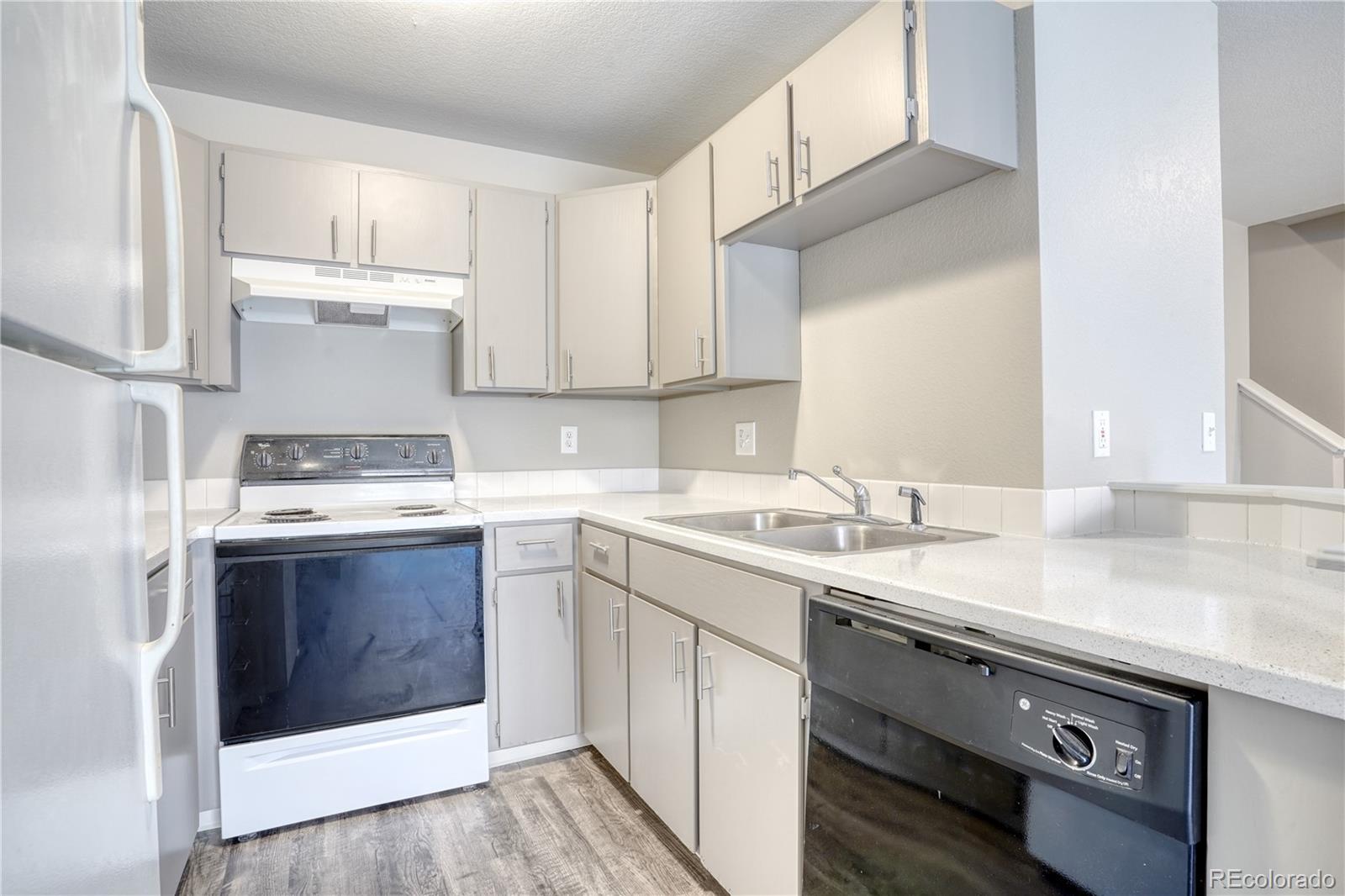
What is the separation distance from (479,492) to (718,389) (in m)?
1.10

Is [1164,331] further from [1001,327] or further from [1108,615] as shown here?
[1108,615]

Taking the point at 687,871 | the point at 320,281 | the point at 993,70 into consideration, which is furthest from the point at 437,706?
the point at 993,70

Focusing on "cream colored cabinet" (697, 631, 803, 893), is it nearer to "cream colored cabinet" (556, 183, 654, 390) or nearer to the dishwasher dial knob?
the dishwasher dial knob

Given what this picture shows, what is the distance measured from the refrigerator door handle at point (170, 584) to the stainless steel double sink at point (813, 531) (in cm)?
105

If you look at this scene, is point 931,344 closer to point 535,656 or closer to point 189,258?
point 535,656

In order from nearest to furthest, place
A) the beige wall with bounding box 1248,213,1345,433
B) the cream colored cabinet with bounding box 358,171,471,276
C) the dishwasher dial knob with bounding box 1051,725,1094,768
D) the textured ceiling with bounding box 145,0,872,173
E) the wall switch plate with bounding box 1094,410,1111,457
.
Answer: the dishwasher dial knob with bounding box 1051,725,1094,768 < the wall switch plate with bounding box 1094,410,1111,457 < the textured ceiling with bounding box 145,0,872,173 < the cream colored cabinet with bounding box 358,171,471,276 < the beige wall with bounding box 1248,213,1345,433

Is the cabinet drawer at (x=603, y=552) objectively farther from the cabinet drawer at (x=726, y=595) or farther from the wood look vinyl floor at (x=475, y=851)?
the wood look vinyl floor at (x=475, y=851)

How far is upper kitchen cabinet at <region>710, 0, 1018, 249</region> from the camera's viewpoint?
4.77 ft

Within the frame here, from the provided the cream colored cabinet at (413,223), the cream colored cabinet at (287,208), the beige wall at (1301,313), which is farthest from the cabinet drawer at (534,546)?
the beige wall at (1301,313)

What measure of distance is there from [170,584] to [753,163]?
1776mm

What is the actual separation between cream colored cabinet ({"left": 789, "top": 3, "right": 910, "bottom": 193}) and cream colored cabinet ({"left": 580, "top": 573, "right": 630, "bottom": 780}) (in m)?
1.36

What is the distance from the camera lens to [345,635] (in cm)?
202

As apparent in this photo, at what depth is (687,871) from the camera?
70.7 inches

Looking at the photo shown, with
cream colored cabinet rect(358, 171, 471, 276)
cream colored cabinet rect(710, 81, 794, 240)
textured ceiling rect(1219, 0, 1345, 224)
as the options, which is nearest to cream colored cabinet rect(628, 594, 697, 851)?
cream colored cabinet rect(710, 81, 794, 240)
